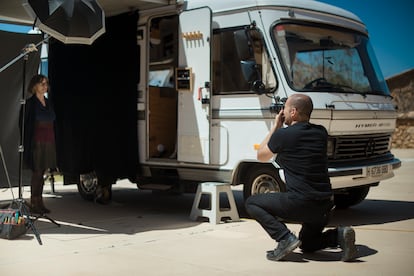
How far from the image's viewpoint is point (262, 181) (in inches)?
298

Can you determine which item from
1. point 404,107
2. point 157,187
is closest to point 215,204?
point 157,187

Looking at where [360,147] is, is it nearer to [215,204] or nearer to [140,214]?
[215,204]

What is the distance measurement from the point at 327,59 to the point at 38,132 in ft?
13.0

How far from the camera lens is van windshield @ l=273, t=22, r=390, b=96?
743 cm

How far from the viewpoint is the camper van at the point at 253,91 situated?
7367mm

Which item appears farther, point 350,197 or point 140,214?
point 350,197

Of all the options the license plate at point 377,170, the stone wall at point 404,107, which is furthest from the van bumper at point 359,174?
the stone wall at point 404,107

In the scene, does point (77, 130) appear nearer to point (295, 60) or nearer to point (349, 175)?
point (295, 60)

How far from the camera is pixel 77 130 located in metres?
Answer: 8.86

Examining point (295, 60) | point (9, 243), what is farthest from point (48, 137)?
point (295, 60)

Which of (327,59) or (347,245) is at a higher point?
(327,59)

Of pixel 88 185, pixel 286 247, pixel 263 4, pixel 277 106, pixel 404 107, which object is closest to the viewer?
pixel 286 247

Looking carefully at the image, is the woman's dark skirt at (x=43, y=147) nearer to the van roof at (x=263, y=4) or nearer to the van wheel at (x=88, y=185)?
the van wheel at (x=88, y=185)

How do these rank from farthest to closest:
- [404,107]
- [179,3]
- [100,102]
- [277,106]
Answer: [404,107]
[100,102]
[179,3]
[277,106]
